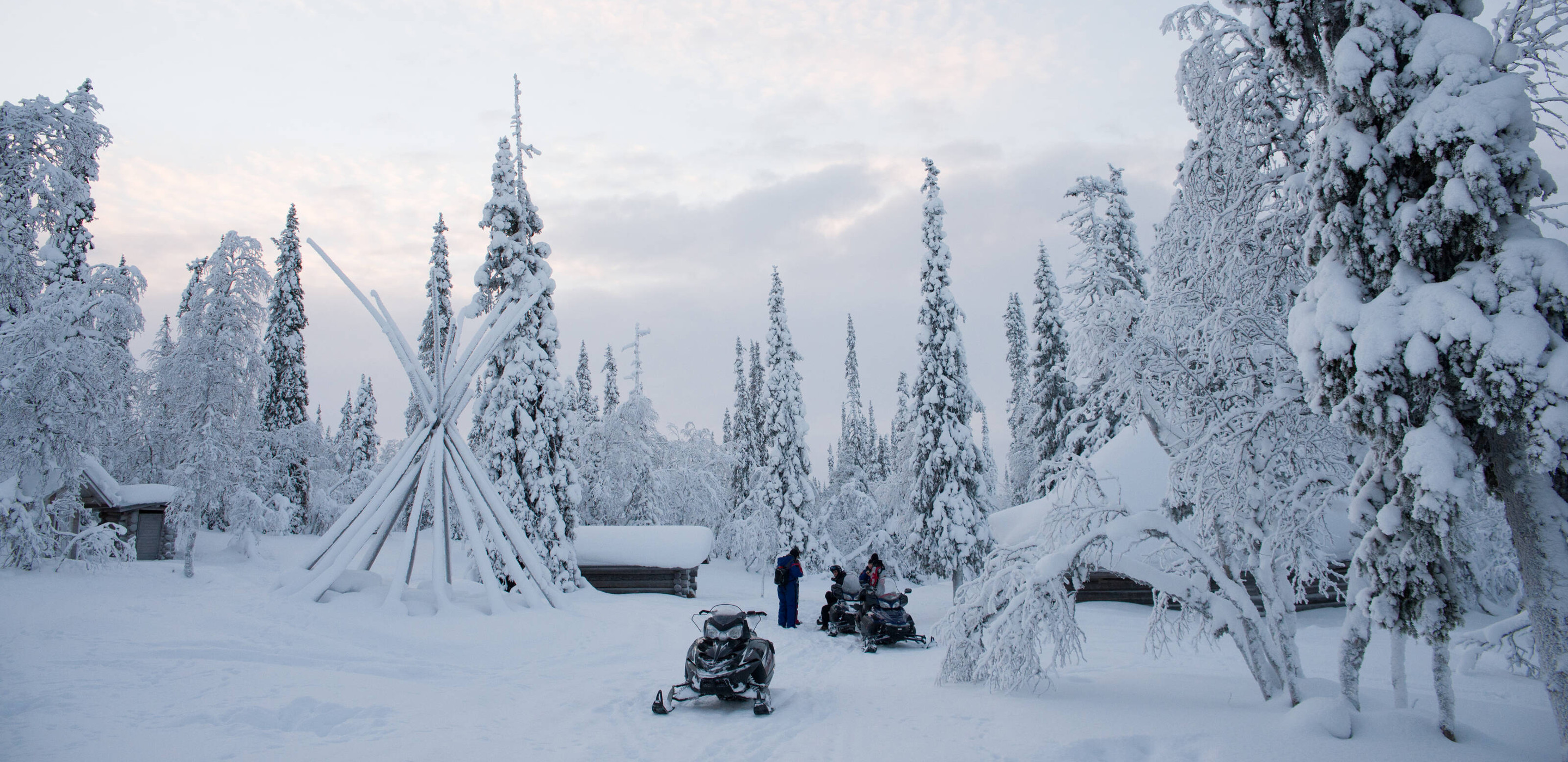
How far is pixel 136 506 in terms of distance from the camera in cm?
2281

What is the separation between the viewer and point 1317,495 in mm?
7211

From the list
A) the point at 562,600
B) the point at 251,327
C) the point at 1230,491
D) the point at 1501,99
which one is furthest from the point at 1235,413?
the point at 251,327

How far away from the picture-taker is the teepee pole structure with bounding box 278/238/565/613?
13094mm

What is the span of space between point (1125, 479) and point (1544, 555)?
14499mm

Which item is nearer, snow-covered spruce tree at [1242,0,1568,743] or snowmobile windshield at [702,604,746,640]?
snow-covered spruce tree at [1242,0,1568,743]

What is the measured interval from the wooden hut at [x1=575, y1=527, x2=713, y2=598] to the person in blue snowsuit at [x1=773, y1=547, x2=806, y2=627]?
21.7ft

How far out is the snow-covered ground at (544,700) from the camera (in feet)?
19.2

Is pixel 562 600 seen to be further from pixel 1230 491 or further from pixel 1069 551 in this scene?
pixel 1230 491

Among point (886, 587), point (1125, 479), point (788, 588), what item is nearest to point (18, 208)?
point (788, 588)

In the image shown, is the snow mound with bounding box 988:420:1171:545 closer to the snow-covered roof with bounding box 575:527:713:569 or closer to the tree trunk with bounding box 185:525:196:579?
the snow-covered roof with bounding box 575:527:713:569

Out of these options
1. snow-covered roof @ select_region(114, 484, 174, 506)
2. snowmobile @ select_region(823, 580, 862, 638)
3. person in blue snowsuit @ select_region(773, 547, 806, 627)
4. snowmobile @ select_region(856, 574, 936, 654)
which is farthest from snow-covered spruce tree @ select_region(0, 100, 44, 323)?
snowmobile @ select_region(856, 574, 936, 654)

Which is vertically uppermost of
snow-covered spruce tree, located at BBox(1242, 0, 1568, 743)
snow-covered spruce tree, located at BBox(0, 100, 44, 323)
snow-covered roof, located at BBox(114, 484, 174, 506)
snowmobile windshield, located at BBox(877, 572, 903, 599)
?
snow-covered spruce tree, located at BBox(0, 100, 44, 323)

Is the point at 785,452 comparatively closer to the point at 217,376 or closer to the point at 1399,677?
the point at 217,376

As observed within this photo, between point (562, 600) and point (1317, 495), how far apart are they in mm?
12557
